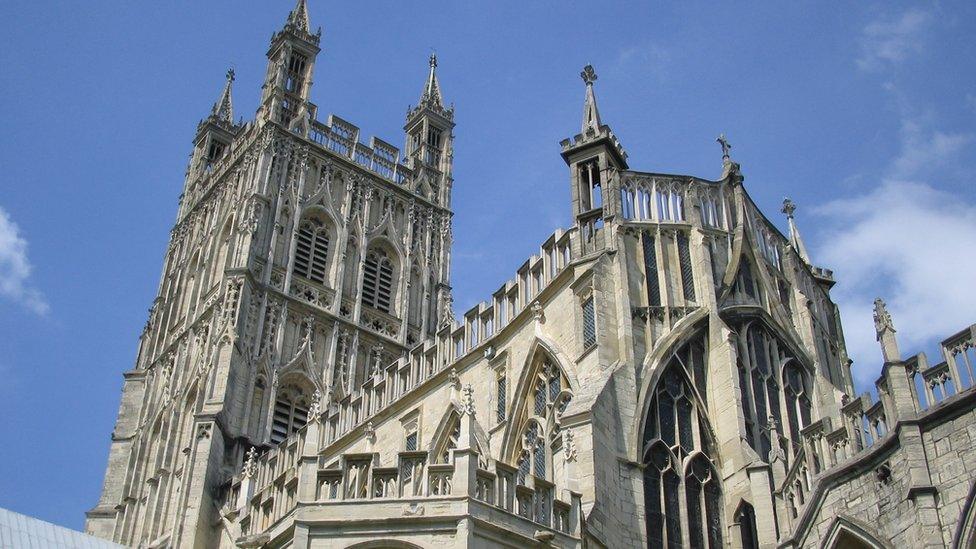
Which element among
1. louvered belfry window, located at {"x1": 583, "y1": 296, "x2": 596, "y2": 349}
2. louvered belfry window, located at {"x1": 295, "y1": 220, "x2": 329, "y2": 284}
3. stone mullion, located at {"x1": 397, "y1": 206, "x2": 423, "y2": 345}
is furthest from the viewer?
stone mullion, located at {"x1": 397, "y1": 206, "x2": 423, "y2": 345}

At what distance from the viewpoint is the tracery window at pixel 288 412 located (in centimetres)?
3822

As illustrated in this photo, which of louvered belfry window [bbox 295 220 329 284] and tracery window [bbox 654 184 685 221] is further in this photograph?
louvered belfry window [bbox 295 220 329 284]

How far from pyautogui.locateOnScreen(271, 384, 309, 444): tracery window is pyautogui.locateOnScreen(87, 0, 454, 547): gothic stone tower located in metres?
0.07

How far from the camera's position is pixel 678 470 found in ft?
70.0

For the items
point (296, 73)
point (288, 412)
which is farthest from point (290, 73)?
point (288, 412)

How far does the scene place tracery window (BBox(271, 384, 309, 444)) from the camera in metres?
38.2

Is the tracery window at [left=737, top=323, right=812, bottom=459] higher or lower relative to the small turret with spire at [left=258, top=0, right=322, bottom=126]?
lower

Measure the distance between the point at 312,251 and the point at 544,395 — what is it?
21.5 metres

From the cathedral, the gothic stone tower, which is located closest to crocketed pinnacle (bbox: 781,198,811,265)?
the cathedral

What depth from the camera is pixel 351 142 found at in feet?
157

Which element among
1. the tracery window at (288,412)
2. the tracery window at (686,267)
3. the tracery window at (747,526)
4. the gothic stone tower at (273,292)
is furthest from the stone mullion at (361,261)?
the tracery window at (747,526)

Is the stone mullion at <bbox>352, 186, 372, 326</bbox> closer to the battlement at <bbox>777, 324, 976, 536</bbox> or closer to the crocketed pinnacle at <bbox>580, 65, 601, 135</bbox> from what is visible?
the crocketed pinnacle at <bbox>580, 65, 601, 135</bbox>

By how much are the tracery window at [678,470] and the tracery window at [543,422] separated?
1745mm

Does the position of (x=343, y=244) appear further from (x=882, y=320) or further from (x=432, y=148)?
(x=882, y=320)
